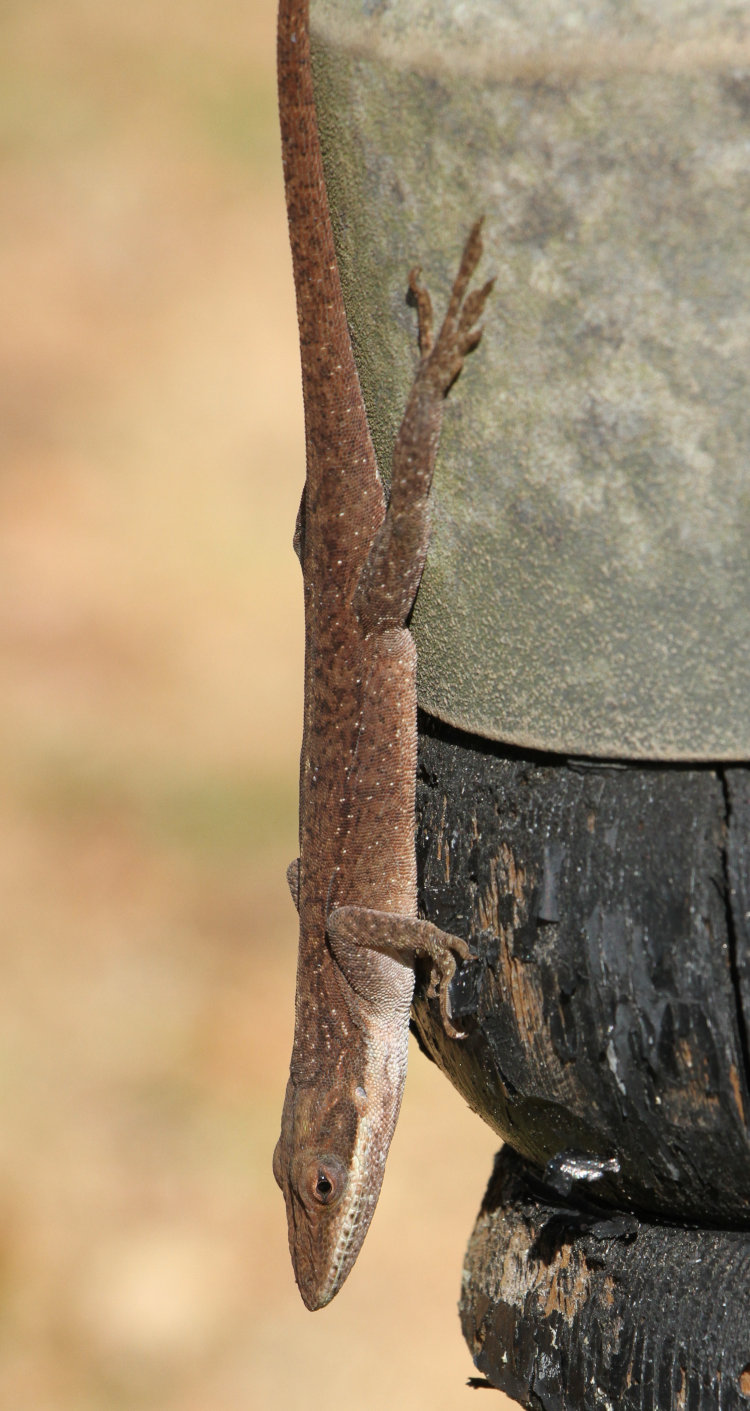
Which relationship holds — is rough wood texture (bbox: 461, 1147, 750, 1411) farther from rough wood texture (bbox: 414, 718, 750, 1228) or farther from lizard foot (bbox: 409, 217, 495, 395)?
lizard foot (bbox: 409, 217, 495, 395)

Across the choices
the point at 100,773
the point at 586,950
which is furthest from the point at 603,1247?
the point at 100,773

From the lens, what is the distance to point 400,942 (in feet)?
8.98

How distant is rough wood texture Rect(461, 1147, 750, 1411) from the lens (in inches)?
79.3

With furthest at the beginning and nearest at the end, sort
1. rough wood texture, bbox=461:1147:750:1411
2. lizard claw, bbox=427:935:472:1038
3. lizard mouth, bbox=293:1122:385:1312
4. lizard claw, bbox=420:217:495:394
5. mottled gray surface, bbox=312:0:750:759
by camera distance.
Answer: lizard mouth, bbox=293:1122:385:1312 < lizard claw, bbox=427:935:472:1038 < rough wood texture, bbox=461:1147:750:1411 < lizard claw, bbox=420:217:495:394 < mottled gray surface, bbox=312:0:750:759

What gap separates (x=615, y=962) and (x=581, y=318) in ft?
3.03

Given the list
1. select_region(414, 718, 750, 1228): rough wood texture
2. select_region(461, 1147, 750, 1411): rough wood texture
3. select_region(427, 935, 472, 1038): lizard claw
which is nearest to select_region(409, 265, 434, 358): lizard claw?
select_region(414, 718, 750, 1228): rough wood texture

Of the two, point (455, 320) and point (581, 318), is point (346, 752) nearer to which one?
point (455, 320)

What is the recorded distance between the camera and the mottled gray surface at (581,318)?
1.65 metres

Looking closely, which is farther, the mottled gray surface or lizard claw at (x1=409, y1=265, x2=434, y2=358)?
lizard claw at (x1=409, y1=265, x2=434, y2=358)

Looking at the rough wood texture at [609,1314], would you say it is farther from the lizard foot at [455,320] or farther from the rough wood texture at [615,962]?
the lizard foot at [455,320]

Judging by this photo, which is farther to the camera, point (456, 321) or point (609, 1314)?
point (609, 1314)

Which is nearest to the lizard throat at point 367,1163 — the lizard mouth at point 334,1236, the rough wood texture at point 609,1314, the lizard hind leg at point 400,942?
the lizard mouth at point 334,1236

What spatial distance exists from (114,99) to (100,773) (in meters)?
9.20

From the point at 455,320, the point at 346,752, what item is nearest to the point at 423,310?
the point at 455,320
